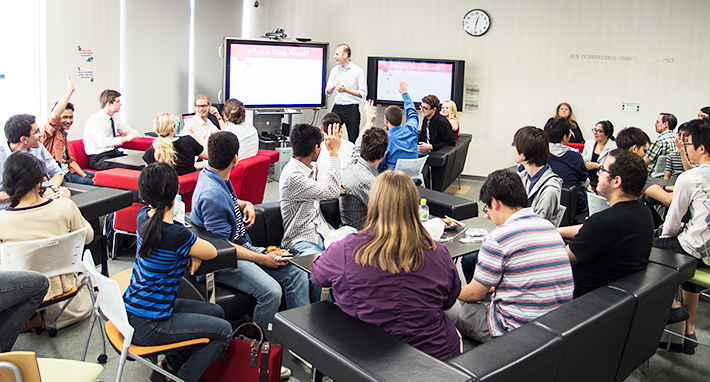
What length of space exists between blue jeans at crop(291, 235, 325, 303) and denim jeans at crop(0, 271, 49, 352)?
1.24 meters

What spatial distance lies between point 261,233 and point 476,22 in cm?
580

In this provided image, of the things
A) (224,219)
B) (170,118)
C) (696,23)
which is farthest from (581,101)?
(224,219)

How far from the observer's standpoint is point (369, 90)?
27.1 feet

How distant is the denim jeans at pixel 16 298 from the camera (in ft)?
7.49

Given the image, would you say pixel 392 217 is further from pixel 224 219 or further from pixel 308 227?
pixel 308 227

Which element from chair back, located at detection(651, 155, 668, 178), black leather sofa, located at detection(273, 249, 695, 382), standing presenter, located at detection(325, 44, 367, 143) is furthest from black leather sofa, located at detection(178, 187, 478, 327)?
standing presenter, located at detection(325, 44, 367, 143)

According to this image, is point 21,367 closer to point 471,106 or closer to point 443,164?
point 443,164

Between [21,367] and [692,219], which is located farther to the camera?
[692,219]

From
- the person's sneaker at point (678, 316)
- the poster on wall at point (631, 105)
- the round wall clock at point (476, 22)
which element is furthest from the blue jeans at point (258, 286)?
the poster on wall at point (631, 105)

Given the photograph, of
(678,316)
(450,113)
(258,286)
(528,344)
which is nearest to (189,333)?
(258,286)

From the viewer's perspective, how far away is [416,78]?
8.07m

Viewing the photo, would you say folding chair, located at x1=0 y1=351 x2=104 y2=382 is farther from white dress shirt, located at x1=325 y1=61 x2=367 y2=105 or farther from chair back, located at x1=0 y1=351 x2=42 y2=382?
white dress shirt, located at x1=325 y1=61 x2=367 y2=105

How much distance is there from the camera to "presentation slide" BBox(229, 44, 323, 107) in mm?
7367

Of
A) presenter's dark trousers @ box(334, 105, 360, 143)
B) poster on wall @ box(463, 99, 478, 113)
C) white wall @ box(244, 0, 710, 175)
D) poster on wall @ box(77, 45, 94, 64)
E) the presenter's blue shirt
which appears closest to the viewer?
the presenter's blue shirt
